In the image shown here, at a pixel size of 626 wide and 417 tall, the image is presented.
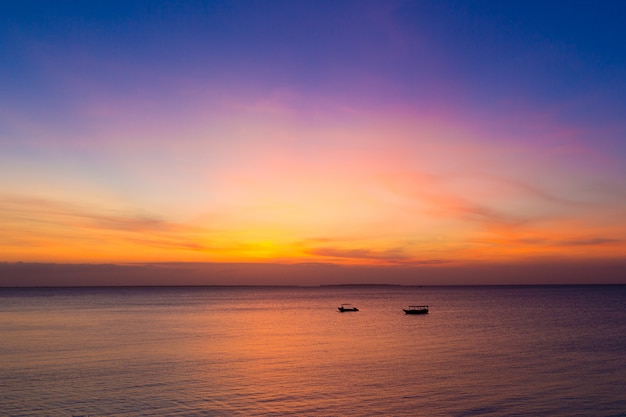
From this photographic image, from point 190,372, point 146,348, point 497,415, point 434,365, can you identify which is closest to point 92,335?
point 146,348

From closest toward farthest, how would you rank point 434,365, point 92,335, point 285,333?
1. point 434,365
2. point 92,335
3. point 285,333

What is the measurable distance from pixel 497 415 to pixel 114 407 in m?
21.2

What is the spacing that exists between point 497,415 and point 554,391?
8123 mm

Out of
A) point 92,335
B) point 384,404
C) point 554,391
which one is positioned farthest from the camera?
point 92,335

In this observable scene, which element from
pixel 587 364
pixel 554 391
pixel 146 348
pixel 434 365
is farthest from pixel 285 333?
pixel 554 391

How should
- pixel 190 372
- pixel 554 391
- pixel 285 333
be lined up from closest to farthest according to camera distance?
pixel 554 391, pixel 190 372, pixel 285 333

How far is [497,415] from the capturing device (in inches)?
1149

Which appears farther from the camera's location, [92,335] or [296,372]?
[92,335]

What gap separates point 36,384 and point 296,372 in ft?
59.4

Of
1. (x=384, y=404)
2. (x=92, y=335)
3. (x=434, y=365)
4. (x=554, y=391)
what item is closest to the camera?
(x=384, y=404)

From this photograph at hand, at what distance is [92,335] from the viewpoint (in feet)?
228

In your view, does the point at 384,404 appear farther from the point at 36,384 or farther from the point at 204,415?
the point at 36,384

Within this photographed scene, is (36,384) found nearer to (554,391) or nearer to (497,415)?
(497,415)

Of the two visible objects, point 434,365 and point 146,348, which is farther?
point 146,348
